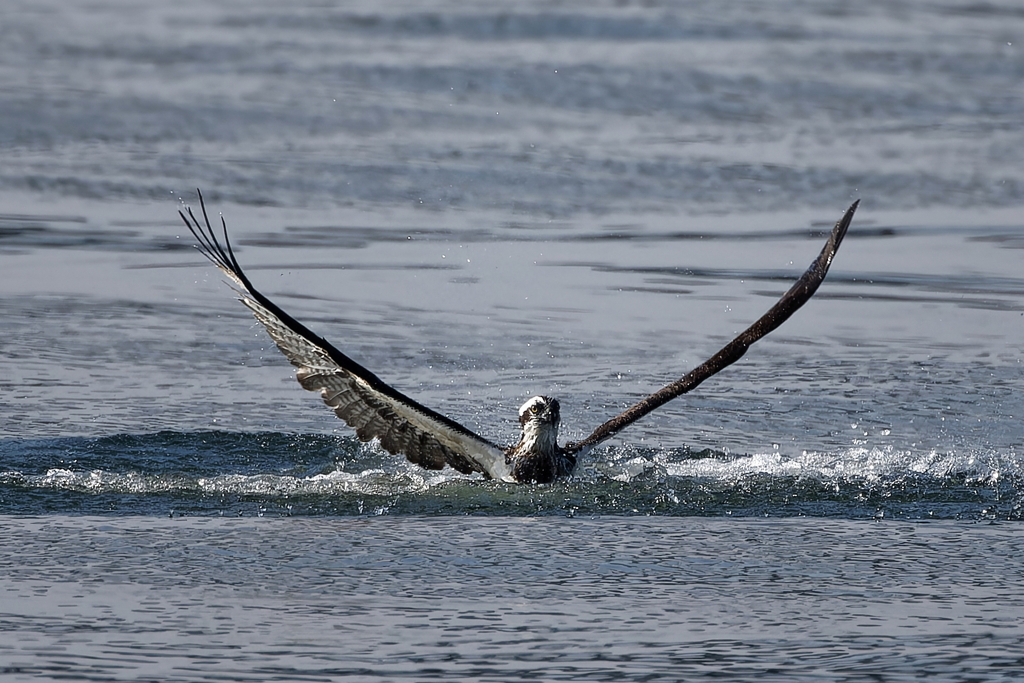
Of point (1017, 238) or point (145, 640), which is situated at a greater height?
point (1017, 238)

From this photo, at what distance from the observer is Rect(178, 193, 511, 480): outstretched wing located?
746 cm

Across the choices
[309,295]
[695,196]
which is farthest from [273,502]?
[695,196]

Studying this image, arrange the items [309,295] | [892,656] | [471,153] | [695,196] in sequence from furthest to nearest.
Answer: [471,153] → [695,196] → [309,295] → [892,656]

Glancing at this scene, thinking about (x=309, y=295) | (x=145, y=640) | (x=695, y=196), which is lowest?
(x=145, y=640)

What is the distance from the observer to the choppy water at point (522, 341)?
5543mm

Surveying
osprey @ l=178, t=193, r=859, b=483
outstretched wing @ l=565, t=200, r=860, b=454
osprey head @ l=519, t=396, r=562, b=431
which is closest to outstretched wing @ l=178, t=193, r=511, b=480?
osprey @ l=178, t=193, r=859, b=483

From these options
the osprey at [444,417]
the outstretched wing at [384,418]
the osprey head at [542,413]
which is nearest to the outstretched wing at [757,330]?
the osprey at [444,417]

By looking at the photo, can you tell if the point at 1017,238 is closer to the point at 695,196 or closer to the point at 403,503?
the point at 695,196

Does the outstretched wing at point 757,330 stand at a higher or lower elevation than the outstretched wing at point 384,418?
higher

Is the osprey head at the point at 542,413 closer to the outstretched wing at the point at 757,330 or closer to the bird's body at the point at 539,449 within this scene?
the bird's body at the point at 539,449

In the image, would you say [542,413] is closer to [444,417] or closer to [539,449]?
[539,449]

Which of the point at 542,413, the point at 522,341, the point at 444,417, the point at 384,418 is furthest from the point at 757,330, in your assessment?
the point at 522,341

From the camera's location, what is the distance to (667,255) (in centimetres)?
1160

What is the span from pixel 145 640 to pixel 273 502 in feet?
5.86
